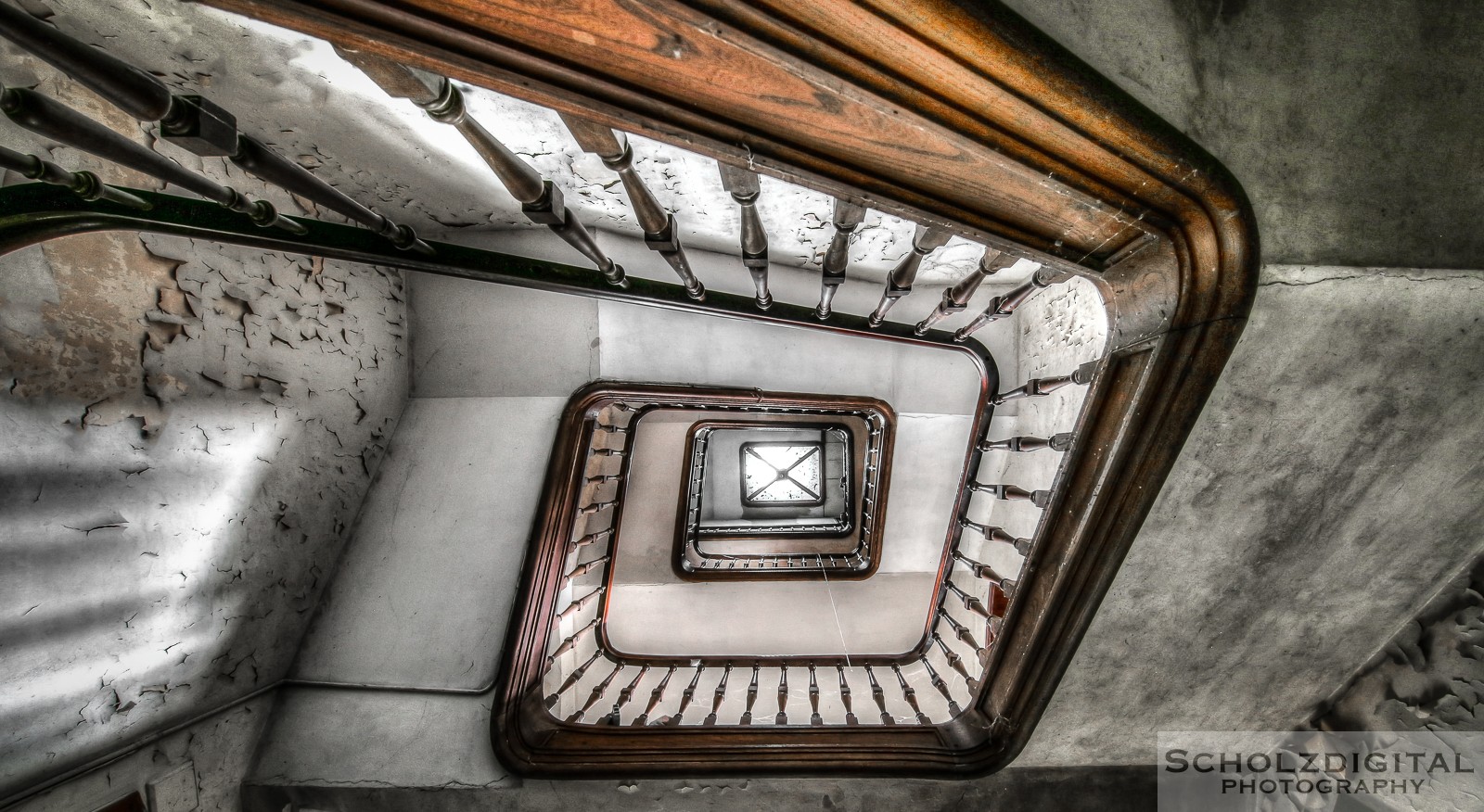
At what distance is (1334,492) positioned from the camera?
51.2 inches

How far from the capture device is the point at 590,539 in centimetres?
255

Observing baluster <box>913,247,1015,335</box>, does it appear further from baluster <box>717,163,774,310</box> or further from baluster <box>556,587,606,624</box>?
baluster <box>556,587,606,624</box>

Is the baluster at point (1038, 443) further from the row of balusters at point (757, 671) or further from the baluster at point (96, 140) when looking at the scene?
the baluster at point (96, 140)

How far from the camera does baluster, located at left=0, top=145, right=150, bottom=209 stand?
0.78m

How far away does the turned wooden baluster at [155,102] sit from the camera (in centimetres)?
62

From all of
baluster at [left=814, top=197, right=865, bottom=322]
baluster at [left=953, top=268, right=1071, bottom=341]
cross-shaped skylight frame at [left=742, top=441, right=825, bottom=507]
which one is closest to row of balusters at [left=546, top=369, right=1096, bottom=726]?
baluster at [left=953, top=268, right=1071, bottom=341]

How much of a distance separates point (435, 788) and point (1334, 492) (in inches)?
117

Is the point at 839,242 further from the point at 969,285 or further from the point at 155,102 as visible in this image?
the point at 155,102

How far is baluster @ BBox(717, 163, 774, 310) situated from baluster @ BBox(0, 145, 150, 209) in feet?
3.63

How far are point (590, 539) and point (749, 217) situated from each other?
6.51 ft

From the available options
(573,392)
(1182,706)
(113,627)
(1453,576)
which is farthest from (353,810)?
(1453,576)

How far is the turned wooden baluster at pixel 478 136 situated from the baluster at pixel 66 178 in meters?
0.57

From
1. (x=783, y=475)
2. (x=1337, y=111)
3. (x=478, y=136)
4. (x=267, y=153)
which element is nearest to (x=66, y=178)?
(x=267, y=153)

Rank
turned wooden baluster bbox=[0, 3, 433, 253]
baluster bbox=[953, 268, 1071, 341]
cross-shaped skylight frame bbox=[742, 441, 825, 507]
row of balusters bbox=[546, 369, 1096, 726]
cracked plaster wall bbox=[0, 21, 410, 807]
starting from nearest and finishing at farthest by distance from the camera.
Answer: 1. turned wooden baluster bbox=[0, 3, 433, 253]
2. cracked plaster wall bbox=[0, 21, 410, 807]
3. baluster bbox=[953, 268, 1071, 341]
4. row of balusters bbox=[546, 369, 1096, 726]
5. cross-shaped skylight frame bbox=[742, 441, 825, 507]
